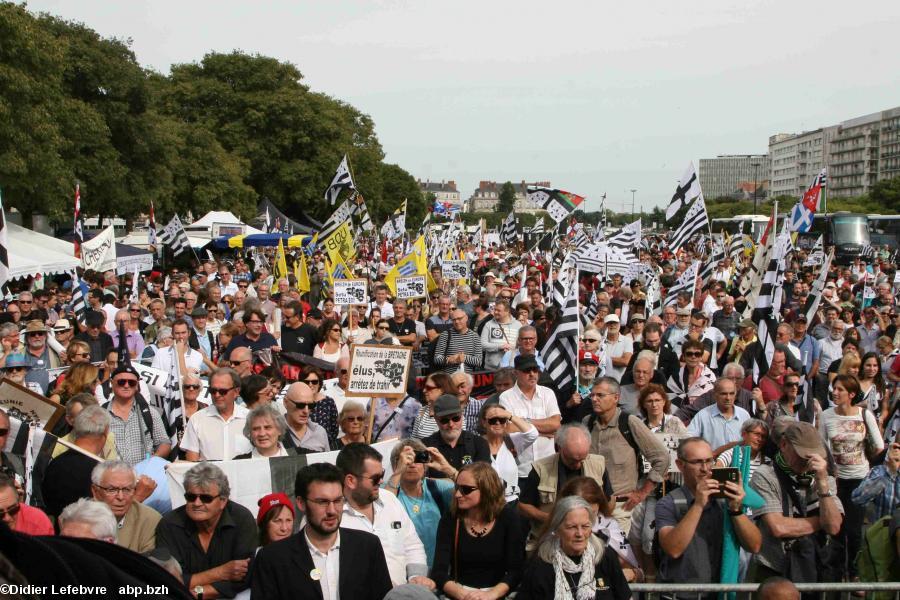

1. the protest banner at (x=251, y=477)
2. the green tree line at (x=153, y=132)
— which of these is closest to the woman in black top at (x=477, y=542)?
the protest banner at (x=251, y=477)

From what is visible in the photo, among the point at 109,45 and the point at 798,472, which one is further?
the point at 109,45

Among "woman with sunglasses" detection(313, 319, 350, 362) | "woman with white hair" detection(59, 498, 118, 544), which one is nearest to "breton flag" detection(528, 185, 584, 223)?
"woman with sunglasses" detection(313, 319, 350, 362)

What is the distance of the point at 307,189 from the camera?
6012cm

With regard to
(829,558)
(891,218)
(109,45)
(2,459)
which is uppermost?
(109,45)

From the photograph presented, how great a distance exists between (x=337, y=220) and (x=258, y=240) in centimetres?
1573

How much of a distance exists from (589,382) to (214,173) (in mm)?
42011

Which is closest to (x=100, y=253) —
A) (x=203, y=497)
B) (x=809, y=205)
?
(x=809, y=205)

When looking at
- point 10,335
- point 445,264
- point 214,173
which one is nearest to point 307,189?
point 214,173

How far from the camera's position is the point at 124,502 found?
4984 mm

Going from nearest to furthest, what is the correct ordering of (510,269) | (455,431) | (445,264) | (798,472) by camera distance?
(798,472), (455,431), (445,264), (510,269)

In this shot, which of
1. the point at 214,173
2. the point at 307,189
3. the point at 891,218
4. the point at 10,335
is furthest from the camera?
the point at 307,189

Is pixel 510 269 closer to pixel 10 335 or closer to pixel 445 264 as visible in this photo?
pixel 445 264

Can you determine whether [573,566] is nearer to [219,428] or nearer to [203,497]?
[203,497]

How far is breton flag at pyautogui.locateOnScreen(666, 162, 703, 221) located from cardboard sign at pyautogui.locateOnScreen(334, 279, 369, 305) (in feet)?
17.7
